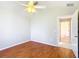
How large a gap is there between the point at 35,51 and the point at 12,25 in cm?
137

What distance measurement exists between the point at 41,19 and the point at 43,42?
3.12 feet

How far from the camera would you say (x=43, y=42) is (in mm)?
4738

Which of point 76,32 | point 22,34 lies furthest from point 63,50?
point 22,34

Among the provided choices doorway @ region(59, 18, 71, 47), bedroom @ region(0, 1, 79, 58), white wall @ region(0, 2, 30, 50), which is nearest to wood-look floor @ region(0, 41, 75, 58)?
bedroom @ region(0, 1, 79, 58)

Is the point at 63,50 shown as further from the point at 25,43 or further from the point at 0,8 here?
the point at 0,8

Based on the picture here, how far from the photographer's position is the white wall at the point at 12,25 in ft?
14.2

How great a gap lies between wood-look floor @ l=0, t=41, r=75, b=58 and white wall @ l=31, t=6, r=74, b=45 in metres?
0.24

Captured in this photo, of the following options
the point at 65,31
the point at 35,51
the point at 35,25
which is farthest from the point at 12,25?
the point at 65,31

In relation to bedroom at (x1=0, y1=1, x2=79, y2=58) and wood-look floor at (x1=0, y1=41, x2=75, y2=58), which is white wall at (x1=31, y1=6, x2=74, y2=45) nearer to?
bedroom at (x1=0, y1=1, x2=79, y2=58)

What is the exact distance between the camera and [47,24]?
4.67 metres

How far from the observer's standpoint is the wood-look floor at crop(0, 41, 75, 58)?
4.12 metres

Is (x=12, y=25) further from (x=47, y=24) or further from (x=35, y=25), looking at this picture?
(x=47, y=24)

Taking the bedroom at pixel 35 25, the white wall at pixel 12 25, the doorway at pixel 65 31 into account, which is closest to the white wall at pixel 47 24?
the bedroom at pixel 35 25

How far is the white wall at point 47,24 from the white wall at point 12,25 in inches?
12.6
